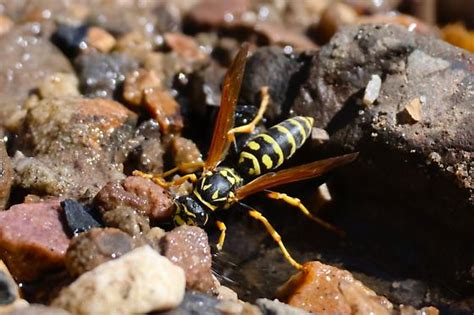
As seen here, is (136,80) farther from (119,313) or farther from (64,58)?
(119,313)

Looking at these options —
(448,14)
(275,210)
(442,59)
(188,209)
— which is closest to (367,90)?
(442,59)

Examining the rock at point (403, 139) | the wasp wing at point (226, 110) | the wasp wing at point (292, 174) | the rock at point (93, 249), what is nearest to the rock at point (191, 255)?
the rock at point (93, 249)

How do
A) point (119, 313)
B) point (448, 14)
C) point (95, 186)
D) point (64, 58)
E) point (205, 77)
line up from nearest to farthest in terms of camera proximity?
point (119, 313) → point (95, 186) → point (205, 77) → point (64, 58) → point (448, 14)

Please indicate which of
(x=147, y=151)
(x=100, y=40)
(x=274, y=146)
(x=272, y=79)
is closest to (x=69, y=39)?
(x=100, y=40)

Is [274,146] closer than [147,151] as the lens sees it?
Yes

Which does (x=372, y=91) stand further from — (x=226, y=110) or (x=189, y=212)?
(x=189, y=212)

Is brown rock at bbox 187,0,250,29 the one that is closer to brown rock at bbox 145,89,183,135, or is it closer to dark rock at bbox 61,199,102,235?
brown rock at bbox 145,89,183,135

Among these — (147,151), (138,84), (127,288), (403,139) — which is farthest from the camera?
(138,84)
